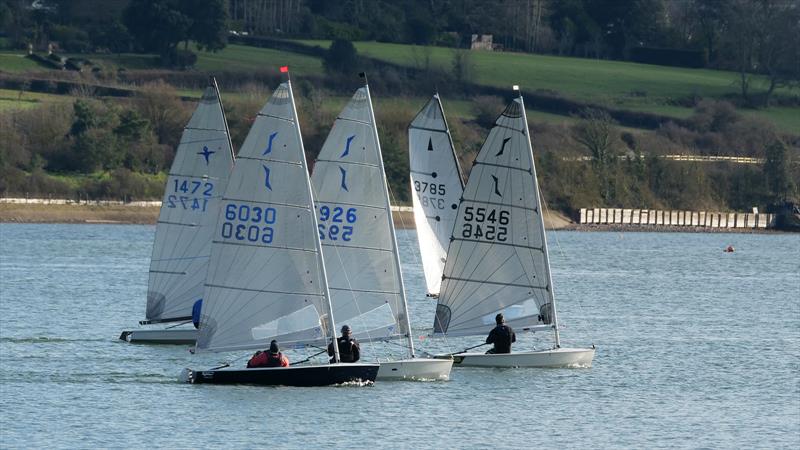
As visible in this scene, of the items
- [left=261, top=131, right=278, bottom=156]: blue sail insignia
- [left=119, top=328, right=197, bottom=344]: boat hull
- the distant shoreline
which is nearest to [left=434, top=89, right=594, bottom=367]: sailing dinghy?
[left=261, top=131, right=278, bottom=156]: blue sail insignia

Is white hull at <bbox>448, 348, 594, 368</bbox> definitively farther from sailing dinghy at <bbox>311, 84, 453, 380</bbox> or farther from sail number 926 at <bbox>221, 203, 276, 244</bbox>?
sail number 926 at <bbox>221, 203, 276, 244</bbox>

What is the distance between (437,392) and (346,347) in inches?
113

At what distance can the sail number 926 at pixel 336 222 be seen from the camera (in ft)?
144

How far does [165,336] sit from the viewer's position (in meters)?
53.4

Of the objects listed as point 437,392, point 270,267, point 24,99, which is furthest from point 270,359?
point 24,99

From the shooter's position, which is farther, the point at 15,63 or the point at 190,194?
the point at 15,63

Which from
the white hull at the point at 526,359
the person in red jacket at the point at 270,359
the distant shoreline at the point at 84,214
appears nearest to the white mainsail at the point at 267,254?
the person in red jacket at the point at 270,359

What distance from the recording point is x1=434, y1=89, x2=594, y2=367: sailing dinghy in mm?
48125

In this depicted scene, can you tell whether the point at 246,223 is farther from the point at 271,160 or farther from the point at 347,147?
the point at 347,147

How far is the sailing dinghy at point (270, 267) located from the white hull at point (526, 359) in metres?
5.40

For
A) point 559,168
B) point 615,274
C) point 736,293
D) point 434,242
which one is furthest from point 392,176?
point 434,242

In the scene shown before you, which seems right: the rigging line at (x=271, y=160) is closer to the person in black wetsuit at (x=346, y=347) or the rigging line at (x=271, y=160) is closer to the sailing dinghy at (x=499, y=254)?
the person in black wetsuit at (x=346, y=347)

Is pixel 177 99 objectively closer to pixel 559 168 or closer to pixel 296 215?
pixel 559 168

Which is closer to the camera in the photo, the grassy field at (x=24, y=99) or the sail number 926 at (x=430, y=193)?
the sail number 926 at (x=430, y=193)
